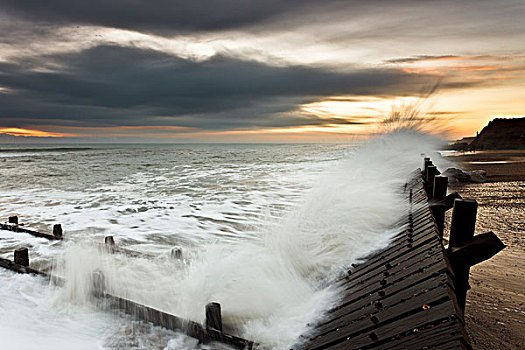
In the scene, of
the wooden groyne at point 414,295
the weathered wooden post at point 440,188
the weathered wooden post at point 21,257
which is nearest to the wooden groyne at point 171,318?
Answer: the weathered wooden post at point 21,257

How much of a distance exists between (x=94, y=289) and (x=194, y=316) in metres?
1.66

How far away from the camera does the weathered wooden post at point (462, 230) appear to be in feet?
9.29

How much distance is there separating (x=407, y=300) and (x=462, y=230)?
3.02ft

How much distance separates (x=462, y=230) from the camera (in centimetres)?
287

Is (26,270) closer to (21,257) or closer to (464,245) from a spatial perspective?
(21,257)

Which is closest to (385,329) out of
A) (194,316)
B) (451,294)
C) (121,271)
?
(451,294)

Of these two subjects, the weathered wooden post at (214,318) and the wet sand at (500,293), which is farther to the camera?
the weathered wooden post at (214,318)

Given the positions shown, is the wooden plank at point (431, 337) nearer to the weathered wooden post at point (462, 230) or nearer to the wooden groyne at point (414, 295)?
the wooden groyne at point (414, 295)

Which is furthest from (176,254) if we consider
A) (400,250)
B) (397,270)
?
(397,270)

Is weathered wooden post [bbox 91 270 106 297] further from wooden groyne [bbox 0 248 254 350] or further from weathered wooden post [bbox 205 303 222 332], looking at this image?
weathered wooden post [bbox 205 303 222 332]

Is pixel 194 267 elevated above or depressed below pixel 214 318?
below

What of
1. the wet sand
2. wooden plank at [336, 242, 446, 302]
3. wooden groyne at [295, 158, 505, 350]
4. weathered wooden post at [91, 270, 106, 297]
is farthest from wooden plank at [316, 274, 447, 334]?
weathered wooden post at [91, 270, 106, 297]

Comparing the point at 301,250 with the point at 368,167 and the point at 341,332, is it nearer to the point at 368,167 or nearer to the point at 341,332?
the point at 341,332

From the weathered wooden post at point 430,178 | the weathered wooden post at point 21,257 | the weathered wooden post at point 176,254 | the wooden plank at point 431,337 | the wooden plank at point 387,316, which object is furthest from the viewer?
the weathered wooden post at point 430,178
